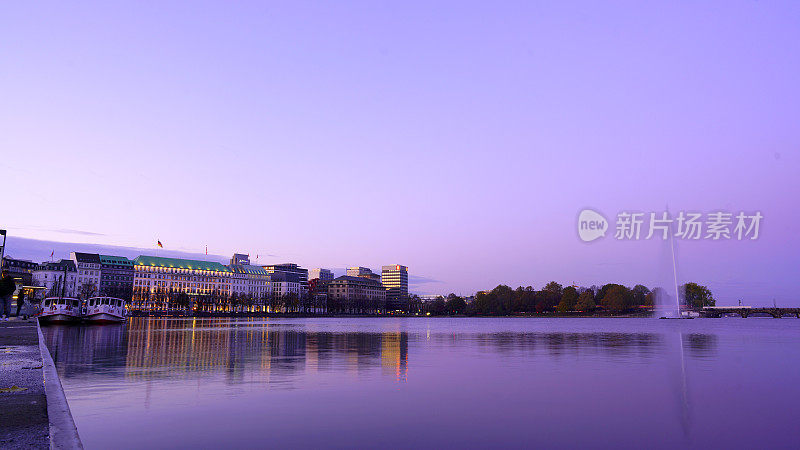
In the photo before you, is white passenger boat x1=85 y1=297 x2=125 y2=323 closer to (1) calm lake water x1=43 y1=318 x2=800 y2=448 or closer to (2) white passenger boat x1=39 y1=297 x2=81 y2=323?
(2) white passenger boat x1=39 y1=297 x2=81 y2=323

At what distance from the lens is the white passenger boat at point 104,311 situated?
9850 centimetres

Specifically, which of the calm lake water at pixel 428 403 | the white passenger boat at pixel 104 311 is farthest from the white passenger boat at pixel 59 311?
the calm lake water at pixel 428 403

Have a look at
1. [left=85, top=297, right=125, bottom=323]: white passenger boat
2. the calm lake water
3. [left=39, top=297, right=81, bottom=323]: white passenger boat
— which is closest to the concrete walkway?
the calm lake water

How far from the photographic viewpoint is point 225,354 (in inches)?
1396

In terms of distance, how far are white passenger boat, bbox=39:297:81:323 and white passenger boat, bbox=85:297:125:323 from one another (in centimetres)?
214

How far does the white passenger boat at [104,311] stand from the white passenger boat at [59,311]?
84.2 inches

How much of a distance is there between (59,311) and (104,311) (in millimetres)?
7367

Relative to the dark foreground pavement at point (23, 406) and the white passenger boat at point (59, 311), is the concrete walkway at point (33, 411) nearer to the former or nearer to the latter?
the dark foreground pavement at point (23, 406)

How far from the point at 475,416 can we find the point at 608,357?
2194 centimetres

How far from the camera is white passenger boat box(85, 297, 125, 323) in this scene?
98.5 m

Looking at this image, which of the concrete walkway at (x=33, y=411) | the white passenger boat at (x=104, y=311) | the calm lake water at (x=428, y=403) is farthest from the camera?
the white passenger boat at (x=104, y=311)

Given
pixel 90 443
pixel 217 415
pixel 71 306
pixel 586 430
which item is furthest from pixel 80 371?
pixel 71 306

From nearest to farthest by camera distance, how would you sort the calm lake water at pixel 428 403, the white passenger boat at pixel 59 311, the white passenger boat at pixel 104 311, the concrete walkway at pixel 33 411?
the concrete walkway at pixel 33 411
the calm lake water at pixel 428 403
the white passenger boat at pixel 59 311
the white passenger boat at pixel 104 311

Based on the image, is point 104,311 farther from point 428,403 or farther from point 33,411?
point 428,403
